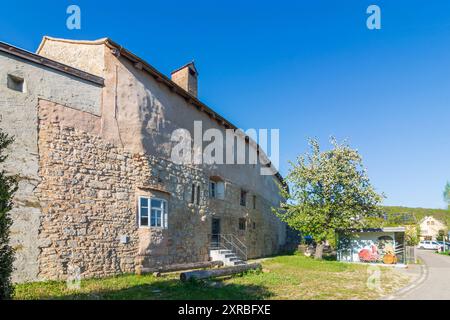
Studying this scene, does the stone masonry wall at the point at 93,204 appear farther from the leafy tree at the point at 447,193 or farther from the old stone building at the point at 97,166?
the leafy tree at the point at 447,193

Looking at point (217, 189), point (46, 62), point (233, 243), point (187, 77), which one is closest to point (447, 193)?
point (233, 243)

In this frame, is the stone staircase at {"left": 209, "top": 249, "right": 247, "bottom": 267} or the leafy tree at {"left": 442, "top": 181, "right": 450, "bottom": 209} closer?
the stone staircase at {"left": 209, "top": 249, "right": 247, "bottom": 267}

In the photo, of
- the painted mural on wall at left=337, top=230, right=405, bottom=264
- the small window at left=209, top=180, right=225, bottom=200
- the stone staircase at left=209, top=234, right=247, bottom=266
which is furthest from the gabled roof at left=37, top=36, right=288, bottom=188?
the painted mural on wall at left=337, top=230, right=405, bottom=264

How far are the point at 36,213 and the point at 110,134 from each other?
413cm

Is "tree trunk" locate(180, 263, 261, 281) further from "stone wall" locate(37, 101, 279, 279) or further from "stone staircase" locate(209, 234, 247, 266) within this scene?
"stone wall" locate(37, 101, 279, 279)

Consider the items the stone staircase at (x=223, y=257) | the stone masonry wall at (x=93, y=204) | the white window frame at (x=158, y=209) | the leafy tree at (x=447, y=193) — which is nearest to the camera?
the stone masonry wall at (x=93, y=204)

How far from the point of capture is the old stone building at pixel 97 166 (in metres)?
10.7

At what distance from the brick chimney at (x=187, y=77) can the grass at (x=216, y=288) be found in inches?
460

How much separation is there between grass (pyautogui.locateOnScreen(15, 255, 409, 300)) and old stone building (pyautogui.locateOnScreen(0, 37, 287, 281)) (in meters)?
1.15

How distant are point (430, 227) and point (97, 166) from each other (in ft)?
229

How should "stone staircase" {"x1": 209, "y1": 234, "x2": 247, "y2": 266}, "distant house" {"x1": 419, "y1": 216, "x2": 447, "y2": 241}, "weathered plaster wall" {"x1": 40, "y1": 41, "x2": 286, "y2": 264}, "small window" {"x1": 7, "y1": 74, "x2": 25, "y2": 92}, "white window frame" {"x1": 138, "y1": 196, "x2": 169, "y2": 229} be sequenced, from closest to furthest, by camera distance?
"small window" {"x1": 7, "y1": 74, "x2": 25, "y2": 92} → "weathered plaster wall" {"x1": 40, "y1": 41, "x2": 286, "y2": 264} → "white window frame" {"x1": 138, "y1": 196, "x2": 169, "y2": 229} → "stone staircase" {"x1": 209, "y1": 234, "x2": 247, "y2": 266} → "distant house" {"x1": 419, "y1": 216, "x2": 447, "y2": 241}

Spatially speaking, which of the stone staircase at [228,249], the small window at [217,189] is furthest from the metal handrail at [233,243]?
the small window at [217,189]

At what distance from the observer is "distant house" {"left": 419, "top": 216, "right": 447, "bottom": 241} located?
204 ft
